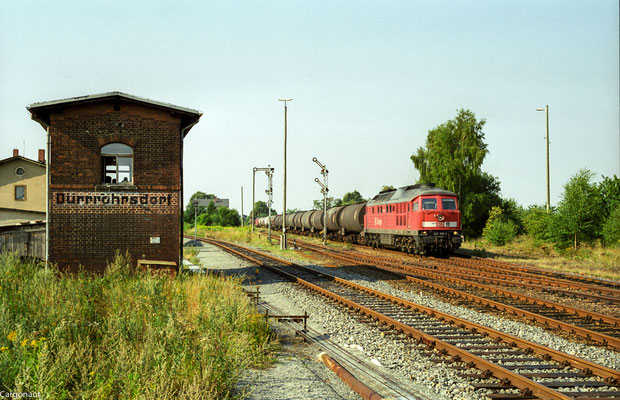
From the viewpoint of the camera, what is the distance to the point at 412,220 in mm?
24141

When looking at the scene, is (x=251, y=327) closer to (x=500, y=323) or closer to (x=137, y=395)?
(x=137, y=395)

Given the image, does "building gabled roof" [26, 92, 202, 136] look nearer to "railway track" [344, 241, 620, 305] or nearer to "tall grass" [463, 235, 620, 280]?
"railway track" [344, 241, 620, 305]

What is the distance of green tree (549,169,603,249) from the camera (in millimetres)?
26495

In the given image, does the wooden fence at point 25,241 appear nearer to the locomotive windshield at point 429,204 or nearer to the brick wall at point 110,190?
the brick wall at point 110,190

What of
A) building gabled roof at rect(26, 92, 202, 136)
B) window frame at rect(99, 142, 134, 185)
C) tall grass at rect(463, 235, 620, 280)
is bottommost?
tall grass at rect(463, 235, 620, 280)

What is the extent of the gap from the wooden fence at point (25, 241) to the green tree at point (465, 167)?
3534cm

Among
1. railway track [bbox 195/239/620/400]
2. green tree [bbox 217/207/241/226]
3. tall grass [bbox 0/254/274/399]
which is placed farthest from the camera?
green tree [bbox 217/207/241/226]

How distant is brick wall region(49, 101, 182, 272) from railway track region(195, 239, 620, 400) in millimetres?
6630

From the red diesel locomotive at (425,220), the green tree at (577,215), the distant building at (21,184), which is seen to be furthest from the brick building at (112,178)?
the distant building at (21,184)

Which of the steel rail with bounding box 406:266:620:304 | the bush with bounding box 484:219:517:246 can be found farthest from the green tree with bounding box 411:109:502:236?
the steel rail with bounding box 406:266:620:304

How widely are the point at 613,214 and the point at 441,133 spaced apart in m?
22.6

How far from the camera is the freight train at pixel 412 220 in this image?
76.6 feet

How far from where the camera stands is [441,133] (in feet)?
155

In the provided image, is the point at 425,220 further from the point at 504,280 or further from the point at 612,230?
the point at 612,230
